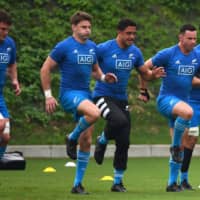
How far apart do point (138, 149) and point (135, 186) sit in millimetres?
7025

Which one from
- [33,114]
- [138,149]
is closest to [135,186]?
[138,149]

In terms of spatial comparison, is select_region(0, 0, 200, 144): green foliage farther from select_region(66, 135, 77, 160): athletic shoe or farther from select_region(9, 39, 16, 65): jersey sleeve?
select_region(66, 135, 77, 160): athletic shoe

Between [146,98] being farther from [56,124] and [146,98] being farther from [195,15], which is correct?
[195,15]

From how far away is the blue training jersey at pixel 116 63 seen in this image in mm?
13359

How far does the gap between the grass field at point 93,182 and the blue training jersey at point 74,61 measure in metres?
1.41

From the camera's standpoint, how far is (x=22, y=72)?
23.9 m

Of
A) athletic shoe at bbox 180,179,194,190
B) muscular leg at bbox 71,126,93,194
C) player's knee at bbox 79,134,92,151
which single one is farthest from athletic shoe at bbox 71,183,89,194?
athletic shoe at bbox 180,179,194,190

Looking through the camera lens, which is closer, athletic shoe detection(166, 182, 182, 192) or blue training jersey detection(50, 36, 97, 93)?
blue training jersey detection(50, 36, 97, 93)

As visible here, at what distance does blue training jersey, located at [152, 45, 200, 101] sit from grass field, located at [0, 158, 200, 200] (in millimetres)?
1354

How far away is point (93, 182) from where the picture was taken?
1505 cm

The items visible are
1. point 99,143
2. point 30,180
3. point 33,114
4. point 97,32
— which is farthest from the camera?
point 97,32

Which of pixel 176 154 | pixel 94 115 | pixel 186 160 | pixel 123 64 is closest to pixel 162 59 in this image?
pixel 123 64

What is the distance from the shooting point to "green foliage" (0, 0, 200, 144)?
75.8 ft

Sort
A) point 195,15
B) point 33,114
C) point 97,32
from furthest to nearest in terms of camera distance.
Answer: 1. point 195,15
2. point 97,32
3. point 33,114
